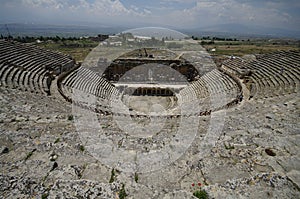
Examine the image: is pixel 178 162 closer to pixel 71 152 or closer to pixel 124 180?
pixel 124 180

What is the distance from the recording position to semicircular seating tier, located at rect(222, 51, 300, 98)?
14016 millimetres

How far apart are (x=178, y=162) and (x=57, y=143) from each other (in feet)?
11.6

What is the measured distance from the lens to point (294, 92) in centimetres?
1230

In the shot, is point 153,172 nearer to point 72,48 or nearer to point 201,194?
point 201,194

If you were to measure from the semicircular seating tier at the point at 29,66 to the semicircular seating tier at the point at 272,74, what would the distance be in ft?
54.6

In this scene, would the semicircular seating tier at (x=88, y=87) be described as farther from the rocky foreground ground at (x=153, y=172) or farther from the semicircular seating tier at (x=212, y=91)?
the rocky foreground ground at (x=153, y=172)

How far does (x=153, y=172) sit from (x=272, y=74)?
17408 millimetres

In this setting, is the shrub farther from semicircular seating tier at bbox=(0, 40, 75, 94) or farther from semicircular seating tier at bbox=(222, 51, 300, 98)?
semicircular seating tier at bbox=(0, 40, 75, 94)

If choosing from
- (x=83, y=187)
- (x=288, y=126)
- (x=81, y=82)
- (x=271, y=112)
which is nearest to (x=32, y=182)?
(x=83, y=187)

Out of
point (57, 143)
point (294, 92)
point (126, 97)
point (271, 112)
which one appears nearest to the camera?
point (57, 143)

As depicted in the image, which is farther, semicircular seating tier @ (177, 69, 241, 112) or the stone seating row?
the stone seating row

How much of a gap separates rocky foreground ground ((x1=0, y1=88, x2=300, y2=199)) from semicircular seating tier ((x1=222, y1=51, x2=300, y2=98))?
836 cm

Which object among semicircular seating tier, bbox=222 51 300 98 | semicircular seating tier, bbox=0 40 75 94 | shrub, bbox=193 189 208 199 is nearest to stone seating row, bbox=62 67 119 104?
semicircular seating tier, bbox=0 40 75 94

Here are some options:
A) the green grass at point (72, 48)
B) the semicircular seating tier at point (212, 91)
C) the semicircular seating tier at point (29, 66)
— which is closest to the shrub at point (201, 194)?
the semicircular seating tier at point (212, 91)
